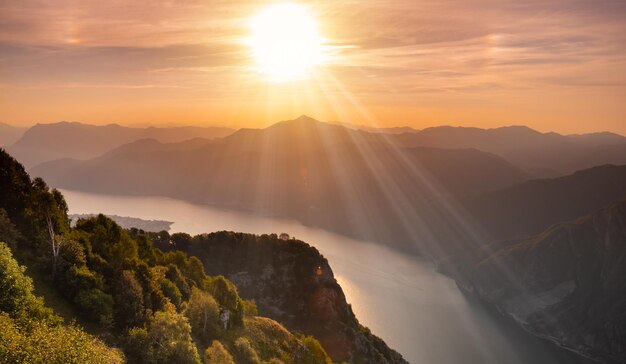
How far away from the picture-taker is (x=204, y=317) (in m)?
39.8

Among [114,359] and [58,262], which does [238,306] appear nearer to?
[58,262]

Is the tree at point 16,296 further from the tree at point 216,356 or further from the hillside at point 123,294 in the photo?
the tree at point 216,356

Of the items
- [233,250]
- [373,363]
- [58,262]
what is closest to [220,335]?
[58,262]

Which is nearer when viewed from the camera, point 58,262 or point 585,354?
point 58,262

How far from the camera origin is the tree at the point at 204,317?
3909 centimetres

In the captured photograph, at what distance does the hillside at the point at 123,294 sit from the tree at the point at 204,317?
0.33 feet

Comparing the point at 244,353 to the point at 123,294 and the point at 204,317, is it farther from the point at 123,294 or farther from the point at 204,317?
the point at 123,294

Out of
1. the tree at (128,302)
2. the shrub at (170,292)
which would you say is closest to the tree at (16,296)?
the tree at (128,302)

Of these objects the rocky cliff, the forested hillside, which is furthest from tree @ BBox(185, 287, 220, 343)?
the rocky cliff

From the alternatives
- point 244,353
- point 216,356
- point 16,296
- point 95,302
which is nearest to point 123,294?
point 95,302

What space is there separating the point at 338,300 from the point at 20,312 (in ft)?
230

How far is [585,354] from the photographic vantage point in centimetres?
17462

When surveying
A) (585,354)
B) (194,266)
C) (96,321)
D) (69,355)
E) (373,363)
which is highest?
(69,355)

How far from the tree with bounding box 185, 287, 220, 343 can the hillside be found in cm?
10
